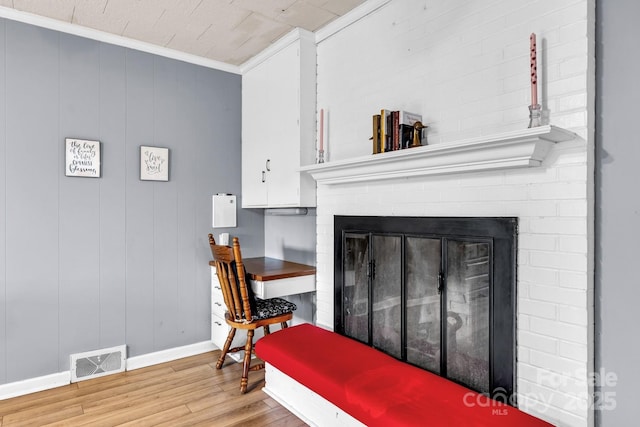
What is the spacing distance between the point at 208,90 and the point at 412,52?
1.83m

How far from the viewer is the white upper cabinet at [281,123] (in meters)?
2.76

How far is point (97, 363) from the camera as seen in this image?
275cm

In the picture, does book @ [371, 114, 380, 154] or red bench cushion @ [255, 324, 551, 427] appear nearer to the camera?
red bench cushion @ [255, 324, 551, 427]

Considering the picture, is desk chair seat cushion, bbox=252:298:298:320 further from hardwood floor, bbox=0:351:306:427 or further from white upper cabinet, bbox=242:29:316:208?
white upper cabinet, bbox=242:29:316:208

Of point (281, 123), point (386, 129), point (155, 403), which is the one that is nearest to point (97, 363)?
point (155, 403)

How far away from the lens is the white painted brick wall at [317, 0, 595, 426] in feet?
4.97

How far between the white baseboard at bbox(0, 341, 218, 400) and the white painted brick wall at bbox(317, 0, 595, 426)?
6.27ft

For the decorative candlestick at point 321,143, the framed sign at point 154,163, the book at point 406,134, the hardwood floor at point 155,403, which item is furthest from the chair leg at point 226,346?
the book at point 406,134

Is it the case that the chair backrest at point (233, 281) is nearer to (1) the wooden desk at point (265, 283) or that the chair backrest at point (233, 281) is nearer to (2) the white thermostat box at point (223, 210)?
(1) the wooden desk at point (265, 283)

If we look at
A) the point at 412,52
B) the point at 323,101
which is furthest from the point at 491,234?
the point at 323,101

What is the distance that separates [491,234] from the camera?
5.86 feet

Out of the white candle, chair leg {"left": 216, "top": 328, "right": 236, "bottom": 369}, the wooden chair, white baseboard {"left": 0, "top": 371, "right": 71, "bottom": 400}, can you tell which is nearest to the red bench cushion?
the wooden chair

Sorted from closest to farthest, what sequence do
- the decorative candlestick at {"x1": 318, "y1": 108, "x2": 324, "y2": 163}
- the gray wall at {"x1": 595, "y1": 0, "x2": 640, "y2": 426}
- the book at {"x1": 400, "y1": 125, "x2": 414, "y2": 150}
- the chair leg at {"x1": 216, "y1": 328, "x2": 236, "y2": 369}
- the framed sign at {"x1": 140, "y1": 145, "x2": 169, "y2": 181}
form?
the gray wall at {"x1": 595, "y1": 0, "x2": 640, "y2": 426}, the book at {"x1": 400, "y1": 125, "x2": 414, "y2": 150}, the decorative candlestick at {"x1": 318, "y1": 108, "x2": 324, "y2": 163}, the chair leg at {"x1": 216, "y1": 328, "x2": 236, "y2": 369}, the framed sign at {"x1": 140, "y1": 145, "x2": 169, "y2": 181}

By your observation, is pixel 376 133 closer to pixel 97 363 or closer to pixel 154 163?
pixel 154 163
